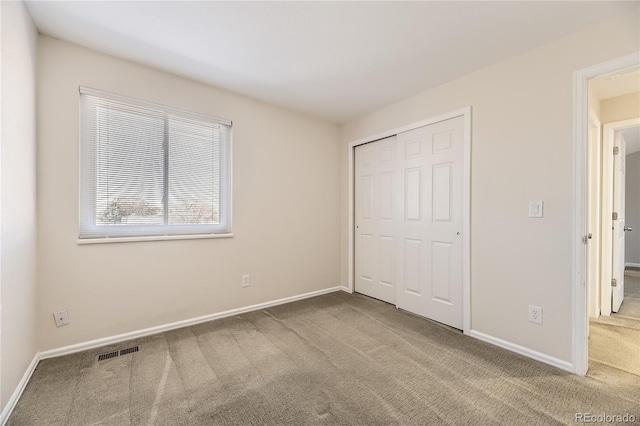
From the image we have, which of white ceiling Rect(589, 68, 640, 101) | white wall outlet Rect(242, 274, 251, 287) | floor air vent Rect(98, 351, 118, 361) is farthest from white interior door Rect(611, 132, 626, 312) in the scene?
floor air vent Rect(98, 351, 118, 361)

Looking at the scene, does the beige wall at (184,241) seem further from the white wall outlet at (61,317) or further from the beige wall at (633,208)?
the beige wall at (633,208)

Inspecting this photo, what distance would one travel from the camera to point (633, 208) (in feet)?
17.9

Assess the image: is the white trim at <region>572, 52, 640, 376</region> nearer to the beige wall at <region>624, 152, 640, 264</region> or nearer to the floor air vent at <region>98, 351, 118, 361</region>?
the floor air vent at <region>98, 351, 118, 361</region>

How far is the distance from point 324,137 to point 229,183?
152 cm

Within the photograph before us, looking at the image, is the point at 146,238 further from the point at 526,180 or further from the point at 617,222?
the point at 617,222

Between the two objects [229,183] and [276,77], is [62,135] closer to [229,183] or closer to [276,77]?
[229,183]

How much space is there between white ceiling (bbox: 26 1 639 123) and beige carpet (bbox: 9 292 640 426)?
2.37m

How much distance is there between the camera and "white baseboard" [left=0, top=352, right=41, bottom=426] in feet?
4.81

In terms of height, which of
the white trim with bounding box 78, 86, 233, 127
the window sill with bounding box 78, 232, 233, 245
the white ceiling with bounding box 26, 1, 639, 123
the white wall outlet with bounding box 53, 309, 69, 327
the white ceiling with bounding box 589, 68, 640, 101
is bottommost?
the white wall outlet with bounding box 53, 309, 69, 327

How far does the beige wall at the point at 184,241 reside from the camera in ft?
6.87

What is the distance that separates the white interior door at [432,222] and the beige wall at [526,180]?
7.1 inches

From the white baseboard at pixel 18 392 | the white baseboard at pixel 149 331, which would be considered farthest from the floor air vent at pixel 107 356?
the white baseboard at pixel 18 392

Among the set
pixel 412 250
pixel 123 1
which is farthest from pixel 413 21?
pixel 412 250

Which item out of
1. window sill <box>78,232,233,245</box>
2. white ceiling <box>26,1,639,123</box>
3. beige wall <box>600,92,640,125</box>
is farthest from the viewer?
beige wall <box>600,92,640,125</box>
